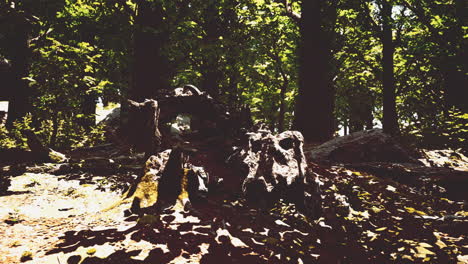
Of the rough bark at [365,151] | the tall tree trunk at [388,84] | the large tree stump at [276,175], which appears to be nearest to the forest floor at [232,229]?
the large tree stump at [276,175]

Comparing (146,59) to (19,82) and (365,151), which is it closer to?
(19,82)

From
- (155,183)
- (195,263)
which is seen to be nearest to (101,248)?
(195,263)

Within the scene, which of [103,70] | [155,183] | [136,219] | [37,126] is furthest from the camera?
[103,70]

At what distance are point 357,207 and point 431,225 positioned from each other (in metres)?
1.37

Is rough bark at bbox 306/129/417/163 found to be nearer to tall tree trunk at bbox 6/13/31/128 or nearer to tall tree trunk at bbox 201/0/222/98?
tall tree trunk at bbox 201/0/222/98

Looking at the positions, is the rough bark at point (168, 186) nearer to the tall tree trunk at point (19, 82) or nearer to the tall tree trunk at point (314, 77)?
the tall tree trunk at point (314, 77)

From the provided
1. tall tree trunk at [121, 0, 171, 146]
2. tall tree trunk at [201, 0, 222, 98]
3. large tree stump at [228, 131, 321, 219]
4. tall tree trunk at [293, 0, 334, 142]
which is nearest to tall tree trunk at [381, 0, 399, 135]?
tall tree trunk at [293, 0, 334, 142]

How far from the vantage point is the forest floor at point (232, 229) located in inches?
152

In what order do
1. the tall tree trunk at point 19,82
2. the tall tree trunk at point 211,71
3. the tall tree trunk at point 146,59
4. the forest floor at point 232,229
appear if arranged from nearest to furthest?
1. the forest floor at point 232,229
2. the tall tree trunk at point 146,59
3. the tall tree trunk at point 19,82
4. the tall tree trunk at point 211,71

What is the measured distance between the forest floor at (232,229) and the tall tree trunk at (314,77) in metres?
5.56

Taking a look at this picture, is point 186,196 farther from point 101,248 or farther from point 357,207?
point 357,207

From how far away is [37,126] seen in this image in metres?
11.9

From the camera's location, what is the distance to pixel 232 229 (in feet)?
15.5

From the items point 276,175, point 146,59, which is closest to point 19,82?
point 146,59
